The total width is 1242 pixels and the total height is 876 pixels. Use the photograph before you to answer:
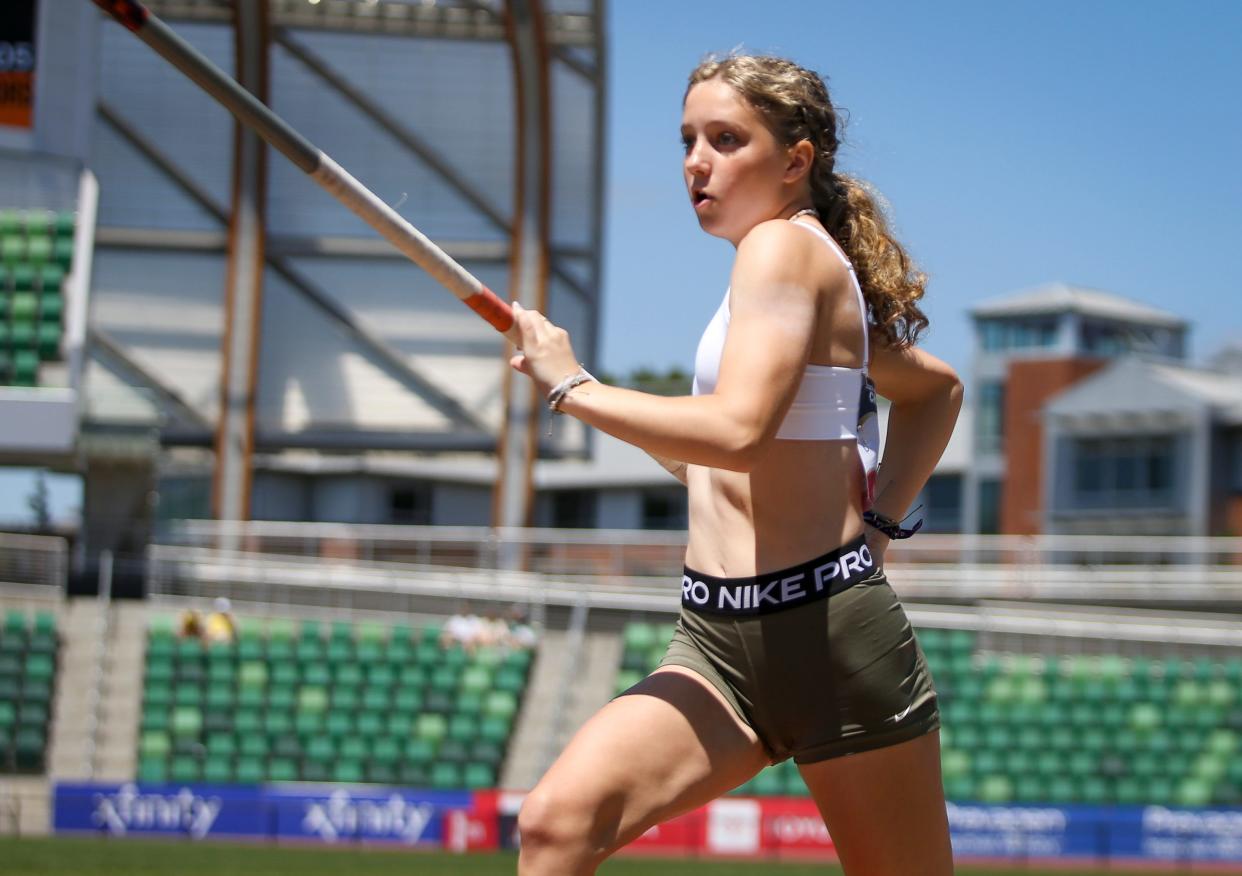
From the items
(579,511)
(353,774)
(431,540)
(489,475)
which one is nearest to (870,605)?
(353,774)

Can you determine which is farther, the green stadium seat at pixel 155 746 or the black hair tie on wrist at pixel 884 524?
the green stadium seat at pixel 155 746

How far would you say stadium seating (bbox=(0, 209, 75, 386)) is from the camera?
18594 millimetres

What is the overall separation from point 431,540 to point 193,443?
6.08m

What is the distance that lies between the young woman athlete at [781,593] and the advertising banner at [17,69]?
61.7 ft

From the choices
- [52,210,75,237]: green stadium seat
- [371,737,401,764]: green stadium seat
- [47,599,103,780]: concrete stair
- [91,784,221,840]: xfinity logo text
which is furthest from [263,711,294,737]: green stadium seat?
[52,210,75,237]: green stadium seat

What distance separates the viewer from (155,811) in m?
15.6

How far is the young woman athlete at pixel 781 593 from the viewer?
123 inches

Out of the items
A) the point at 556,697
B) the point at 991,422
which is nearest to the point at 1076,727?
the point at 556,697

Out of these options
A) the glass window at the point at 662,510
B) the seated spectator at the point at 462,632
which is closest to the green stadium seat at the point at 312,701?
the seated spectator at the point at 462,632

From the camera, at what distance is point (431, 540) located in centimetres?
2222

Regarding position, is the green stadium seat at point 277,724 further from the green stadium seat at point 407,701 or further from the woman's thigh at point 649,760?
the woman's thigh at point 649,760

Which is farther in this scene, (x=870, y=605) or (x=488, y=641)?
(x=488, y=641)

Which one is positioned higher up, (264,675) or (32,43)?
(32,43)

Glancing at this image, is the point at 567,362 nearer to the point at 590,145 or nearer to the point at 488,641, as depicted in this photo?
the point at 488,641
